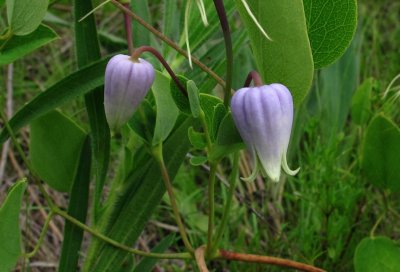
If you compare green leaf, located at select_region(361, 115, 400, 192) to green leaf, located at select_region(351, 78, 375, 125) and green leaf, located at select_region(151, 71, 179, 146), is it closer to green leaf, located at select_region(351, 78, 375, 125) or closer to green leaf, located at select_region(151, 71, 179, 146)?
green leaf, located at select_region(351, 78, 375, 125)

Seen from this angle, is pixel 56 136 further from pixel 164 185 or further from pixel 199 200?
pixel 199 200

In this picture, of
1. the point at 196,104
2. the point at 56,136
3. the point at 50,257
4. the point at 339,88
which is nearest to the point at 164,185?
the point at 56,136

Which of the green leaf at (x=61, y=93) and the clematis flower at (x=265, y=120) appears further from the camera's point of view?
the green leaf at (x=61, y=93)

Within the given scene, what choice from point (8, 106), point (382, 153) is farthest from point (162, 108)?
point (8, 106)

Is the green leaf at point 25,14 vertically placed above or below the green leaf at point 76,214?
above

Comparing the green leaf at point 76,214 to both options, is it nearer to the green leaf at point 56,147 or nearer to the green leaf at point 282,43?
the green leaf at point 56,147

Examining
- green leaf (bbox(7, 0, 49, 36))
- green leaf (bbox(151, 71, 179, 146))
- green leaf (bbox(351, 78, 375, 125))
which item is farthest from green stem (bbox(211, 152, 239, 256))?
green leaf (bbox(351, 78, 375, 125))

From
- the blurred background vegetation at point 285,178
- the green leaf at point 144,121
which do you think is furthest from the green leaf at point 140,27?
the green leaf at point 144,121
